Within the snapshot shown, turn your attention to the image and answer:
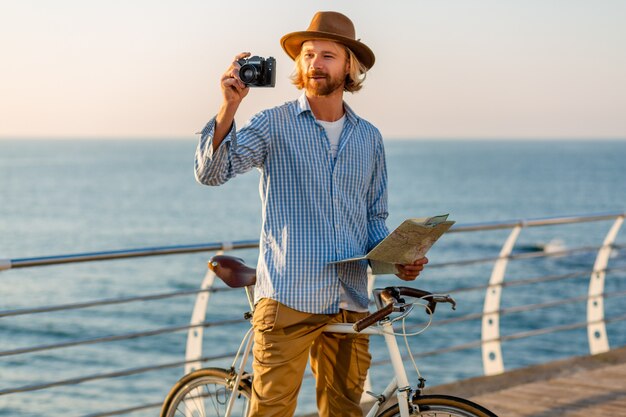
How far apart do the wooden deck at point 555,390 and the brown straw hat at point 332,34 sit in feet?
7.43

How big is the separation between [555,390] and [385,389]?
2.53 meters

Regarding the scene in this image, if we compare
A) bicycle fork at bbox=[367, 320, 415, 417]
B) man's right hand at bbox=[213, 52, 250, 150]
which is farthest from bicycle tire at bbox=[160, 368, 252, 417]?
man's right hand at bbox=[213, 52, 250, 150]

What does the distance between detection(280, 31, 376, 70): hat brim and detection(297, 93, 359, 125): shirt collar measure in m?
Result: 0.14

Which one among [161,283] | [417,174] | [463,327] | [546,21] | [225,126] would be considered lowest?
[225,126]

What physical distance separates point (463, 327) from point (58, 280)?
20406mm

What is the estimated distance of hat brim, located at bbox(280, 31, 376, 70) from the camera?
117 inches

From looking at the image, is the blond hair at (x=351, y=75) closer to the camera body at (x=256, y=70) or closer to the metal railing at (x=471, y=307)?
the camera body at (x=256, y=70)

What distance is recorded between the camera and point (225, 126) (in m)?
2.78

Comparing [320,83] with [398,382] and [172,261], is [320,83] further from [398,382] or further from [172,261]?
[172,261]

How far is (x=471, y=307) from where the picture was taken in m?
35.0

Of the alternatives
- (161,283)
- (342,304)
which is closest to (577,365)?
(342,304)

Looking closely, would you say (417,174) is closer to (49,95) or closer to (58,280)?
(49,95)

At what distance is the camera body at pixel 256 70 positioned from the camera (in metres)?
2.74

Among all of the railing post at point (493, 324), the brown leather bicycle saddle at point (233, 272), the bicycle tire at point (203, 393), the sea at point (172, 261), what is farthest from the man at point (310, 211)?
the railing post at point (493, 324)
